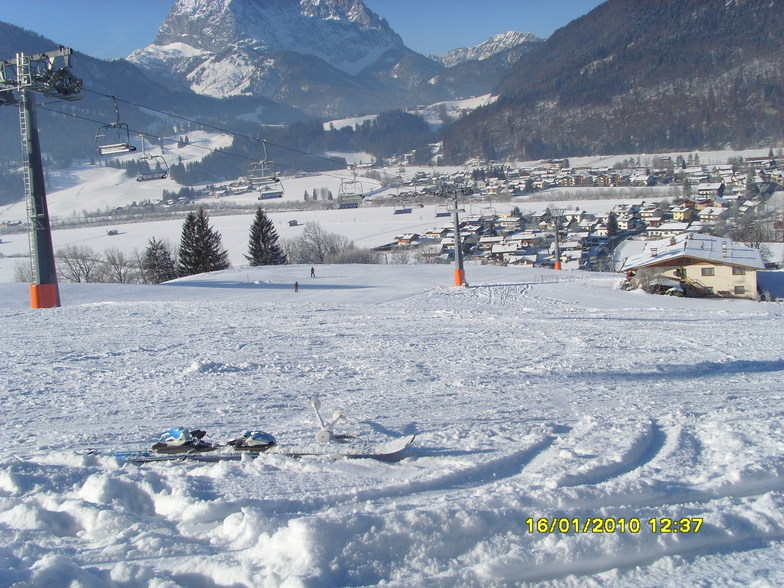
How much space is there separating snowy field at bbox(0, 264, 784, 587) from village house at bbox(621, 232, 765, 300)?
1854cm

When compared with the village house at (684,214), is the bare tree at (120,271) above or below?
below

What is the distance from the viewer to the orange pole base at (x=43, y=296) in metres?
18.1

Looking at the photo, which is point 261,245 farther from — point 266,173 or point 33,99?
point 33,99

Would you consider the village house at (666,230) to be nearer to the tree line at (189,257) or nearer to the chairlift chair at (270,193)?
the tree line at (189,257)

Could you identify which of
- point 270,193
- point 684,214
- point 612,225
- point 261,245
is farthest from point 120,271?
point 684,214

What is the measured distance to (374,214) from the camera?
8688 centimetres

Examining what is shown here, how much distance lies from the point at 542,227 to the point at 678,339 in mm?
68937

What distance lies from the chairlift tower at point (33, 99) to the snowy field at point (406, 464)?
5.29 metres

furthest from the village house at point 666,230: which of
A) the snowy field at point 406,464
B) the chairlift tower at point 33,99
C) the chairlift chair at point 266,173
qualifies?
the chairlift tower at point 33,99

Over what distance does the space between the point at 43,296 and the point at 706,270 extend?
28545mm

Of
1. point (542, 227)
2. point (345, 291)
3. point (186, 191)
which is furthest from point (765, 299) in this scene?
point (186, 191)

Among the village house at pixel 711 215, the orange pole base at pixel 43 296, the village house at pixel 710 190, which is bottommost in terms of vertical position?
the orange pole base at pixel 43 296

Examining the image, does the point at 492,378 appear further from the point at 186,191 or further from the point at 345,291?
the point at 186,191
